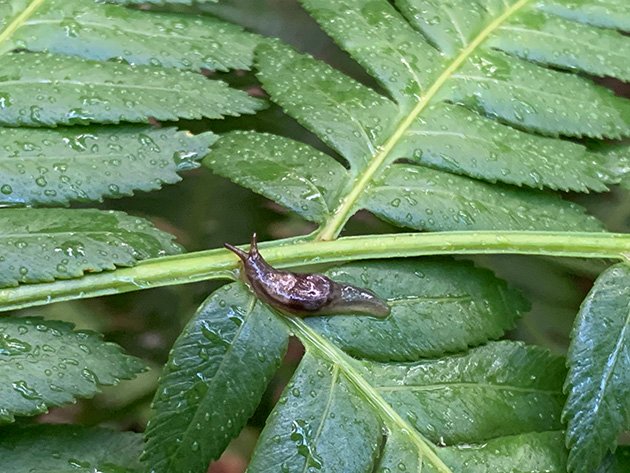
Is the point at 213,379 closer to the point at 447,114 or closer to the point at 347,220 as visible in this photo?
the point at 347,220

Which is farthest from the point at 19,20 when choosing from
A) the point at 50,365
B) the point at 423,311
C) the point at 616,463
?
the point at 616,463

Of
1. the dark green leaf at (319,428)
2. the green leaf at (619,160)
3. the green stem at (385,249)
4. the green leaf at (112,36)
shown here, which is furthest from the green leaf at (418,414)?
the green leaf at (112,36)

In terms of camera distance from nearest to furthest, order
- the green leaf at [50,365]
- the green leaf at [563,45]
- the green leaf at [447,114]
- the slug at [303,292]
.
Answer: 1. the green leaf at [50,365]
2. the slug at [303,292]
3. the green leaf at [447,114]
4. the green leaf at [563,45]

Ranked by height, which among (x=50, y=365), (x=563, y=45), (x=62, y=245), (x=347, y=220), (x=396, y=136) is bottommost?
(x=50, y=365)

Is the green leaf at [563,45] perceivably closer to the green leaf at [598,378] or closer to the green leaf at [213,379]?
the green leaf at [598,378]

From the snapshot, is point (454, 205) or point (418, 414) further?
point (454, 205)

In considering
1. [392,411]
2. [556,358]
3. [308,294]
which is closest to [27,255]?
[308,294]

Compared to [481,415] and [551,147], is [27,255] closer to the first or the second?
[481,415]
